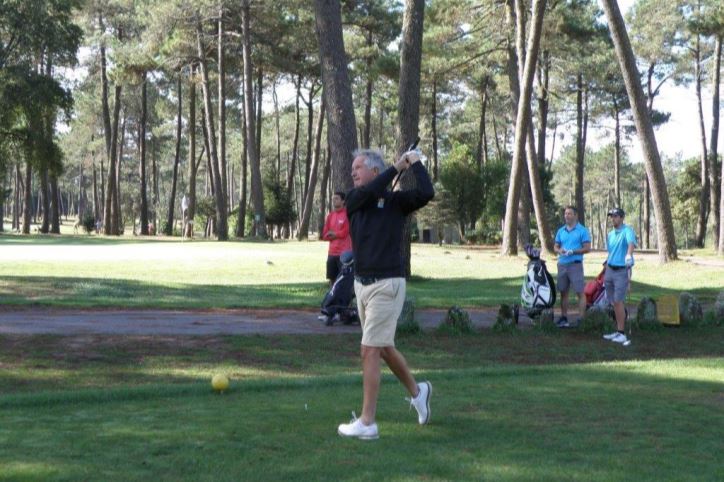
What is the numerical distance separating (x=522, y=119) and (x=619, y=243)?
17.5 metres

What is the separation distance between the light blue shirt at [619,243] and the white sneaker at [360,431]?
797 cm

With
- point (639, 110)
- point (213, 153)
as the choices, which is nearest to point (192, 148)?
point (213, 153)

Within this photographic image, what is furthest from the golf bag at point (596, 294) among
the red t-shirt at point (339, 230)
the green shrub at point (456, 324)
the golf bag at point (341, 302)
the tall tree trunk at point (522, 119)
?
the tall tree trunk at point (522, 119)

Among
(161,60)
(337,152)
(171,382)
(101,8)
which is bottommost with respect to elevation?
(171,382)

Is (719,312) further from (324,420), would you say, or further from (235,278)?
(235,278)

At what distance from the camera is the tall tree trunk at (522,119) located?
28875mm

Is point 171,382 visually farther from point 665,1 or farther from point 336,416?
point 665,1

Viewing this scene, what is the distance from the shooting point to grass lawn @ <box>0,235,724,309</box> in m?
18.1

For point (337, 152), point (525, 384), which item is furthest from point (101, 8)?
point (525, 384)

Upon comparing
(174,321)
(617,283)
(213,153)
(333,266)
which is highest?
(213,153)

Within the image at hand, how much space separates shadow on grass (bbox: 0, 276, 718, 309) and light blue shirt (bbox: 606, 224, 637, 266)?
16.7 ft

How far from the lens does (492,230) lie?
181 ft

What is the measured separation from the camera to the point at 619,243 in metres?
13.0

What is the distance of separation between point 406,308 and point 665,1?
144ft
